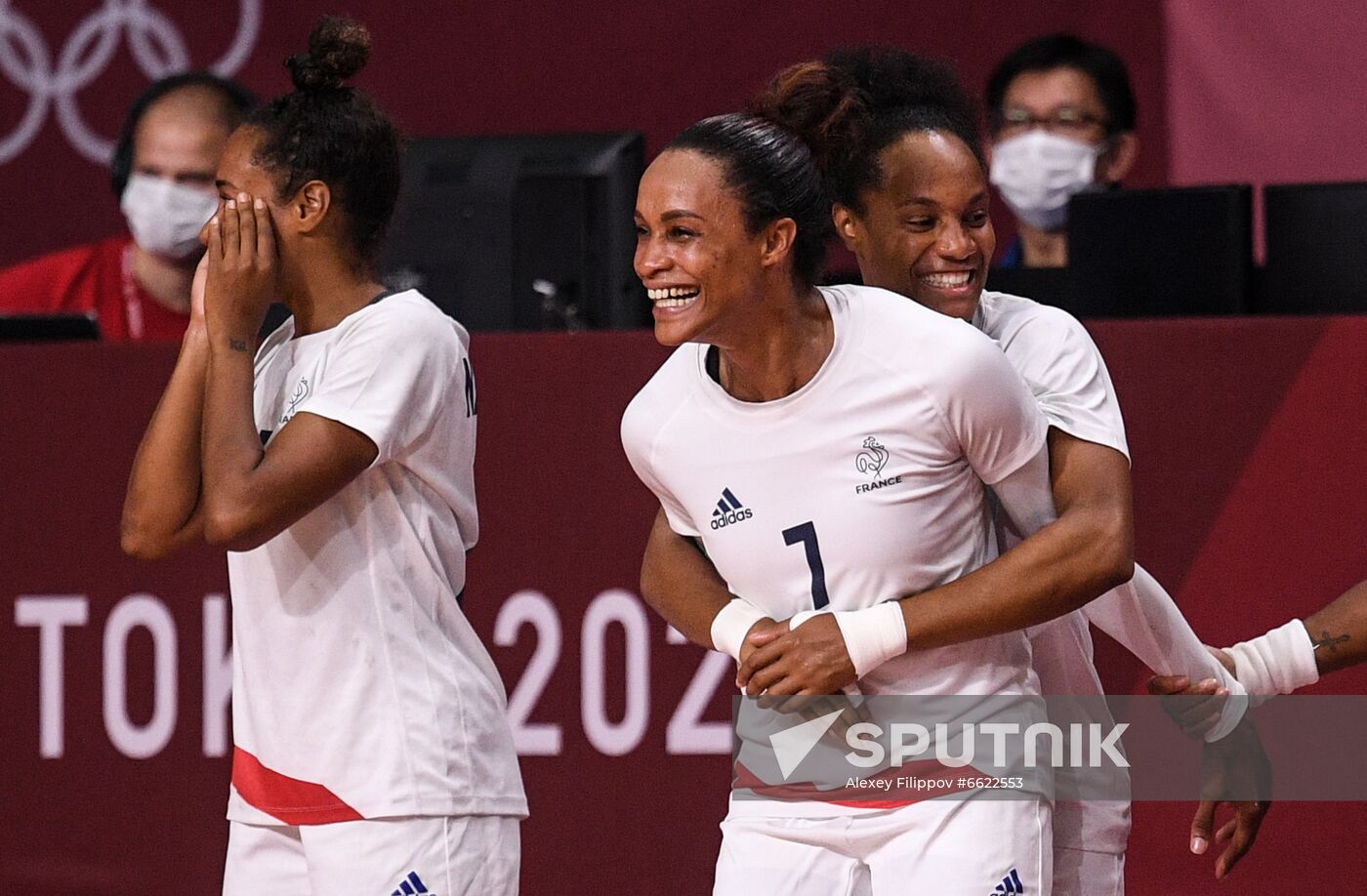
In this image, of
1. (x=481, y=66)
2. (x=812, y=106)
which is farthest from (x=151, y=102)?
(x=812, y=106)

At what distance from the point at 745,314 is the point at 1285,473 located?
5.60 feet

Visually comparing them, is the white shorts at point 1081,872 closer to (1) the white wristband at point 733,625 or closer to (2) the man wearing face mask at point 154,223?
(1) the white wristband at point 733,625

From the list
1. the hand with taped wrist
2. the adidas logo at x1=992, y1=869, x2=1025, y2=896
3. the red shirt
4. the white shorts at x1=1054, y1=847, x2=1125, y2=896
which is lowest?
the white shorts at x1=1054, y1=847, x2=1125, y2=896

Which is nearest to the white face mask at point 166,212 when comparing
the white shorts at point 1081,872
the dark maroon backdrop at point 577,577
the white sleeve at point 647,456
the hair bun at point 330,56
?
the dark maroon backdrop at point 577,577

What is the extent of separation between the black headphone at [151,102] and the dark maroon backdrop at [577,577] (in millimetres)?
1157

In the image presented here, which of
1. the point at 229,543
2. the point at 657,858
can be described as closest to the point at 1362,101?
the point at 657,858

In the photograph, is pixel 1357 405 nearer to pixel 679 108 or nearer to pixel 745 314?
pixel 745 314

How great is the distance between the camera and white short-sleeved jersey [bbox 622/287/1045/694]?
2.58m

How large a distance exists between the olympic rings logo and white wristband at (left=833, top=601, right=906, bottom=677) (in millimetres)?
5551

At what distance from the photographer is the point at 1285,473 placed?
3.91 metres

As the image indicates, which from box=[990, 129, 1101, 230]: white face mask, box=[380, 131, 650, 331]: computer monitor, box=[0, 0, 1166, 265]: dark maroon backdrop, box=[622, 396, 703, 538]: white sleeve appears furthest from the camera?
box=[0, 0, 1166, 265]: dark maroon backdrop

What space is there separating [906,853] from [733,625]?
379mm

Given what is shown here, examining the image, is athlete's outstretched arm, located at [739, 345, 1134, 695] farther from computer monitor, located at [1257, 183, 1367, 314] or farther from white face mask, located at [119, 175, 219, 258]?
white face mask, located at [119, 175, 219, 258]

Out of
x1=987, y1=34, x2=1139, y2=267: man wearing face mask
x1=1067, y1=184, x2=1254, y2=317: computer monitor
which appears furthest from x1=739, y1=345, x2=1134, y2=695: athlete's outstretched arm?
x1=987, y1=34, x2=1139, y2=267: man wearing face mask
